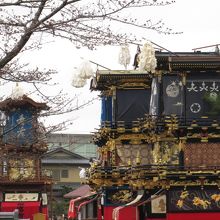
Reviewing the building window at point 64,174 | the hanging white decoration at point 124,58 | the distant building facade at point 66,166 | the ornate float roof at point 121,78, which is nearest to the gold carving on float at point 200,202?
the hanging white decoration at point 124,58

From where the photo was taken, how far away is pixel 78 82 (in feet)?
70.9

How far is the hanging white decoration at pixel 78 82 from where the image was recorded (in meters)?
21.5

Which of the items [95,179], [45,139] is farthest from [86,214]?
[45,139]

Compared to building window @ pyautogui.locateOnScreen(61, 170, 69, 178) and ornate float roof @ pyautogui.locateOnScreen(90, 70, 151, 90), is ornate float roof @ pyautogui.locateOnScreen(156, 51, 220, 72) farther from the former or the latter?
building window @ pyautogui.locateOnScreen(61, 170, 69, 178)

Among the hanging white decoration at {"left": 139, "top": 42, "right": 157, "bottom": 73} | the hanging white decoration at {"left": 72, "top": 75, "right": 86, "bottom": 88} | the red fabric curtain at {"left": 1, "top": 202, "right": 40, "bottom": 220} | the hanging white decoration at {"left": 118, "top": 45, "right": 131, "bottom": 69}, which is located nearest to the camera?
the hanging white decoration at {"left": 72, "top": 75, "right": 86, "bottom": 88}

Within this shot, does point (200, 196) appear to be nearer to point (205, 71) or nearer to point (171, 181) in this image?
point (171, 181)

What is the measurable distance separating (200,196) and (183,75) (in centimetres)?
482

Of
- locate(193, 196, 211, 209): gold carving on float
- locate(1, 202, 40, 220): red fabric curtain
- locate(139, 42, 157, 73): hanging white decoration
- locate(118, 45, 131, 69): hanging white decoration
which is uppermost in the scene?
locate(118, 45, 131, 69): hanging white decoration

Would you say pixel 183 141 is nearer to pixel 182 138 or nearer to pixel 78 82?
pixel 182 138

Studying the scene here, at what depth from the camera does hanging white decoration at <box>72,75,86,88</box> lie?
21.5 m

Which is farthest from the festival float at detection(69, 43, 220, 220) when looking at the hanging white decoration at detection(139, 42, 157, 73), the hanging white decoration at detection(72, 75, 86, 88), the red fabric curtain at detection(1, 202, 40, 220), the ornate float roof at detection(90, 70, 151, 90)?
the red fabric curtain at detection(1, 202, 40, 220)

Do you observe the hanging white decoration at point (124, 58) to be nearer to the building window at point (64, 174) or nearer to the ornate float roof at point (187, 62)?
the ornate float roof at point (187, 62)

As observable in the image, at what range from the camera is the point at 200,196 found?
27219 mm

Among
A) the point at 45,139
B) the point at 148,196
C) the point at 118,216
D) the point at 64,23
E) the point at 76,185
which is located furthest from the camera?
the point at 76,185
